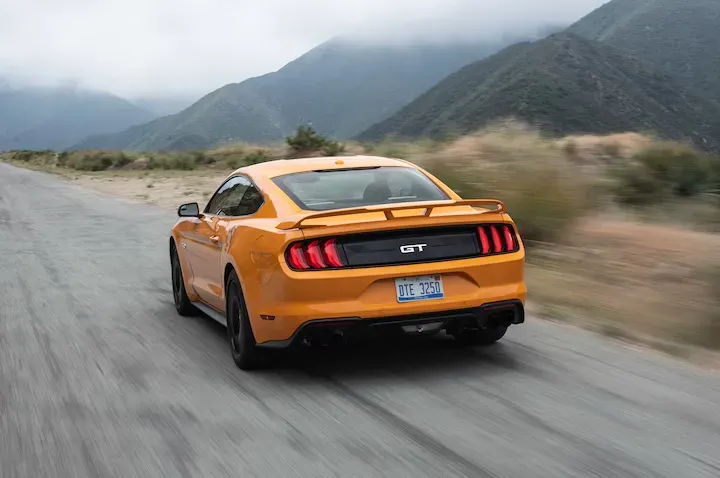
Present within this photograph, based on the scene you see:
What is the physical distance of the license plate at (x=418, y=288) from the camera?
5820mm

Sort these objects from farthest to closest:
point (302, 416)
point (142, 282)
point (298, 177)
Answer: point (142, 282), point (298, 177), point (302, 416)

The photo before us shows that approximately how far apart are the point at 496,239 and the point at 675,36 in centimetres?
10973

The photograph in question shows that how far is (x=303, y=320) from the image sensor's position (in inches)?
226

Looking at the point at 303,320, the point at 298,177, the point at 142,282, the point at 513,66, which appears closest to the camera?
the point at 303,320

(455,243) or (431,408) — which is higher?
(455,243)

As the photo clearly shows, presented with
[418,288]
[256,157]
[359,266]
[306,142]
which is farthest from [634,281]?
[256,157]

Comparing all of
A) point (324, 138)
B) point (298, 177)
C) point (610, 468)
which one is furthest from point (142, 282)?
point (324, 138)

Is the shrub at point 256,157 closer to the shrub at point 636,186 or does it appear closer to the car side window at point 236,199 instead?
the shrub at point 636,186

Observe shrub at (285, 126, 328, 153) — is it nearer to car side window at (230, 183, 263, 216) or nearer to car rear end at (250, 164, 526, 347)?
car side window at (230, 183, 263, 216)

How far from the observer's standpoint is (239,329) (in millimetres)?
6535

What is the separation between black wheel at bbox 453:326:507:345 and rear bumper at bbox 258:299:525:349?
0.73 m

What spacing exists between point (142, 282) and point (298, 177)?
4.87 metres

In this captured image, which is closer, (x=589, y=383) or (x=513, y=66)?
(x=589, y=383)

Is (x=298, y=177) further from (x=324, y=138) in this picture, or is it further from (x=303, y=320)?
(x=324, y=138)
